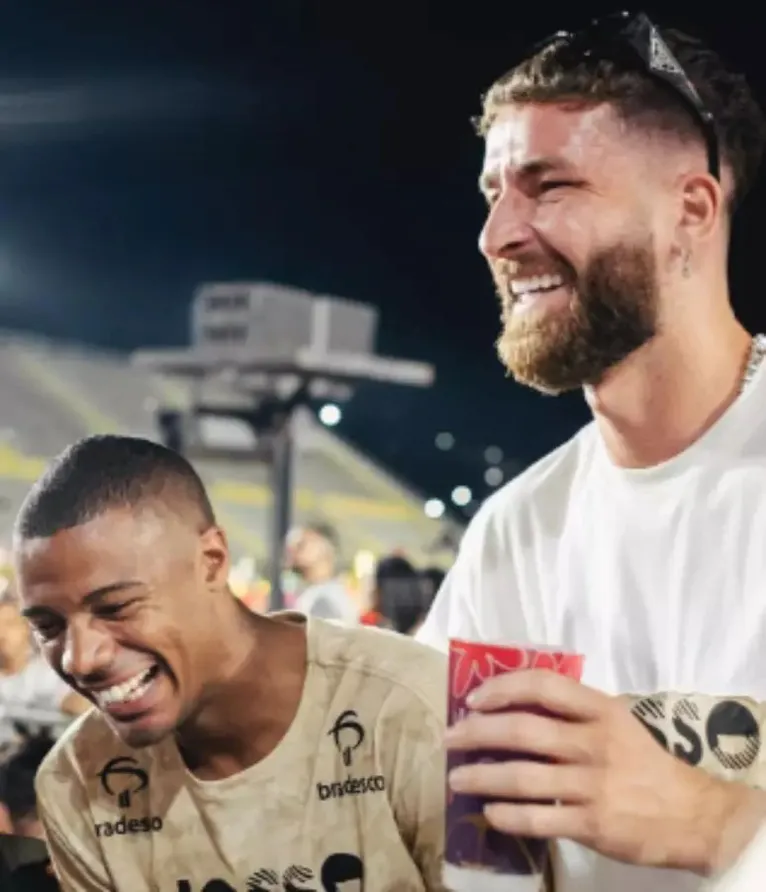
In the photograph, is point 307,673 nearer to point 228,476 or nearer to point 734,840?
point 228,476

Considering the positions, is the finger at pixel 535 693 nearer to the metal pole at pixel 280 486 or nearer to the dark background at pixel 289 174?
the dark background at pixel 289 174

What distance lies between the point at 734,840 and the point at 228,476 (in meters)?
0.57

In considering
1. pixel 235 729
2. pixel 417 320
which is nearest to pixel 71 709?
pixel 235 729

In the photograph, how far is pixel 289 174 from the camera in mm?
1324

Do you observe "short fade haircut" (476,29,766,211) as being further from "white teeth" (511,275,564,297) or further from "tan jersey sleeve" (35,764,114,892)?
"tan jersey sleeve" (35,764,114,892)

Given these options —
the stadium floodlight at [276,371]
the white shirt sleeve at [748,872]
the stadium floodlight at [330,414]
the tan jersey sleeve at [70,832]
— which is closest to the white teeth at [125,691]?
the tan jersey sleeve at [70,832]

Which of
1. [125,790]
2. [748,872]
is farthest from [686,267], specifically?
Answer: [125,790]

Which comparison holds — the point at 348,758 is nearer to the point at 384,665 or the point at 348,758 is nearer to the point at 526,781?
the point at 384,665

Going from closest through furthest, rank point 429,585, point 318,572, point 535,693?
point 535,693, point 429,585, point 318,572

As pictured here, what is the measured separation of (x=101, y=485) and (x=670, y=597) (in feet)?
1.55

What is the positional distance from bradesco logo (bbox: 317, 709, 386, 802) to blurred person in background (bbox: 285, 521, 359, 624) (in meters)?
0.14

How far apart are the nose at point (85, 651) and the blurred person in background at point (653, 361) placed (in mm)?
389

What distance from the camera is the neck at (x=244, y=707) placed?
100 cm

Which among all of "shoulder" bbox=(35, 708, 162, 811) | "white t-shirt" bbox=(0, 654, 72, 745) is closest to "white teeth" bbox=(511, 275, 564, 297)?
"shoulder" bbox=(35, 708, 162, 811)
